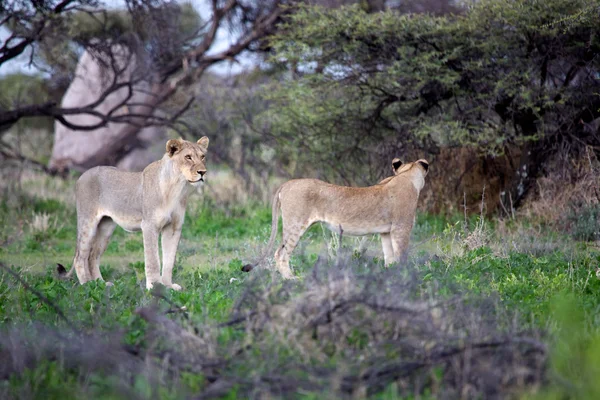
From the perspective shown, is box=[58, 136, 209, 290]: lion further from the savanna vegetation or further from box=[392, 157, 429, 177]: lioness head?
box=[392, 157, 429, 177]: lioness head

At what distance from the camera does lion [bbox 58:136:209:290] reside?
7.15 metres

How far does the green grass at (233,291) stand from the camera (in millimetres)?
4102

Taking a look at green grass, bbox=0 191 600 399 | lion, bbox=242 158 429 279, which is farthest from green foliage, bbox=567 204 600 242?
lion, bbox=242 158 429 279

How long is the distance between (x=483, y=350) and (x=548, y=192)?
679cm

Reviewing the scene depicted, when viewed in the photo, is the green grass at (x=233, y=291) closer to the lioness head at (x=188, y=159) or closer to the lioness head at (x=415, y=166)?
the lioness head at (x=415, y=166)

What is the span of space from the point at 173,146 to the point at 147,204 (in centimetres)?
69

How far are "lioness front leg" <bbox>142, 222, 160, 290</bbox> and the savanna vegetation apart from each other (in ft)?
0.46

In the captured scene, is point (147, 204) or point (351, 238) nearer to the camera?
point (147, 204)

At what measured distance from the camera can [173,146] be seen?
7098 millimetres

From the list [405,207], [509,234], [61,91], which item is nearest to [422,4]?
[509,234]

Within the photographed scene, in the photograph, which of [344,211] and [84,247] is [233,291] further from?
[84,247]

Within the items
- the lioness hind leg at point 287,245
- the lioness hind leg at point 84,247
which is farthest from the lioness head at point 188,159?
the lioness hind leg at point 84,247

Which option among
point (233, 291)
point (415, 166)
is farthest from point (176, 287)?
point (415, 166)

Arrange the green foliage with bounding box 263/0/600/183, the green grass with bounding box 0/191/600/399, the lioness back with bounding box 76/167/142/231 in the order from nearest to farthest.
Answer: the green grass with bounding box 0/191/600/399 < the lioness back with bounding box 76/167/142/231 < the green foliage with bounding box 263/0/600/183
